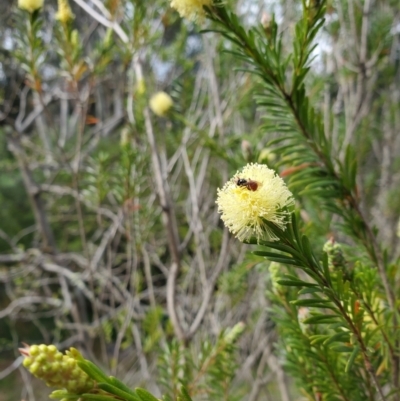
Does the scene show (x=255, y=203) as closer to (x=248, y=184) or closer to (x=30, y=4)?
(x=248, y=184)

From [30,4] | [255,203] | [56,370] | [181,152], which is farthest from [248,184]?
[181,152]

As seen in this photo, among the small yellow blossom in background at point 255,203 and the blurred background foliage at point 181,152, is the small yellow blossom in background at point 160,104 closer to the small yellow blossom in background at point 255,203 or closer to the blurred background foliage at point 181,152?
the blurred background foliage at point 181,152

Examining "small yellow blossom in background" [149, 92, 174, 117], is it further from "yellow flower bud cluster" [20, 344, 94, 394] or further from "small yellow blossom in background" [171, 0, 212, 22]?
"yellow flower bud cluster" [20, 344, 94, 394]

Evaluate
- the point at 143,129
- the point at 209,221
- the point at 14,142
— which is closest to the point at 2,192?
the point at 14,142

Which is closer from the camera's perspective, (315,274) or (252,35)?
(315,274)

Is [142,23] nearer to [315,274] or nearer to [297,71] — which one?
[297,71]

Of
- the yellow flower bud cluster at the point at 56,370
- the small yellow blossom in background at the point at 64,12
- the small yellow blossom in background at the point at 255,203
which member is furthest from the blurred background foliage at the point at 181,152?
the yellow flower bud cluster at the point at 56,370

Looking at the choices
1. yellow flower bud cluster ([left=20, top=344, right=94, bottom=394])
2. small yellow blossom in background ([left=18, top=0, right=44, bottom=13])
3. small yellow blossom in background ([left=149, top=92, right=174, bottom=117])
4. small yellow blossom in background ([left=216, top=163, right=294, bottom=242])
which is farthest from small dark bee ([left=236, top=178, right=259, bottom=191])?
small yellow blossom in background ([left=149, top=92, right=174, bottom=117])
